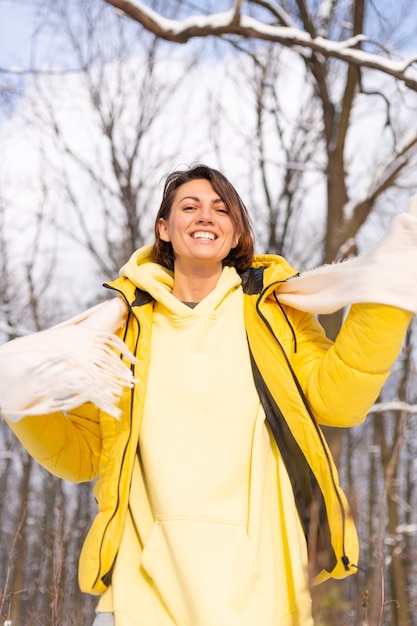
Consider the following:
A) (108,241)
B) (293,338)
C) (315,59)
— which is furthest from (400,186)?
(293,338)

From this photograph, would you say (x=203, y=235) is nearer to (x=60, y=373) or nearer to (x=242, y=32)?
(x=60, y=373)

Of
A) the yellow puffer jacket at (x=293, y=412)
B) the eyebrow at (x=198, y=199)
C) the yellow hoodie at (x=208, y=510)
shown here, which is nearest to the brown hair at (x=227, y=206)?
the eyebrow at (x=198, y=199)

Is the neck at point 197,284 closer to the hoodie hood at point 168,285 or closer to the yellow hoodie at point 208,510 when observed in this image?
the hoodie hood at point 168,285

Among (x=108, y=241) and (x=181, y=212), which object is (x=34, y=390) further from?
(x=108, y=241)

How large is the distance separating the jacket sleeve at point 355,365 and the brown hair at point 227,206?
0.57 m

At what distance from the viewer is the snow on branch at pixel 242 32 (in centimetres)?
506

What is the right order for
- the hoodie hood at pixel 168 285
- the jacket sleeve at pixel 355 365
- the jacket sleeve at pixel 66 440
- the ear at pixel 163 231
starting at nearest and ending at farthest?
the jacket sleeve at pixel 355 365
the jacket sleeve at pixel 66 440
the hoodie hood at pixel 168 285
the ear at pixel 163 231

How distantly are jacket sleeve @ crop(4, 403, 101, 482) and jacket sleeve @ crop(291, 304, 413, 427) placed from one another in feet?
2.60

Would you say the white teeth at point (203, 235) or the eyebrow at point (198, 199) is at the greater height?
the eyebrow at point (198, 199)

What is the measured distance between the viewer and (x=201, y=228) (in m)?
2.67

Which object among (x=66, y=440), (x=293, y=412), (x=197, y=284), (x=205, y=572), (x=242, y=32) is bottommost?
(x=205, y=572)

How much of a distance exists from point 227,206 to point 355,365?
0.81m

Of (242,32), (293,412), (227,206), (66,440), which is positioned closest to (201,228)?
(227,206)

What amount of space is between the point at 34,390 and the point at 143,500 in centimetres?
52
